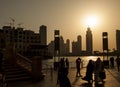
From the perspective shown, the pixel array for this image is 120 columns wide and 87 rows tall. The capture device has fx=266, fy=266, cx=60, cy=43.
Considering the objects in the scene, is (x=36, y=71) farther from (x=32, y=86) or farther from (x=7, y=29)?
(x=7, y=29)

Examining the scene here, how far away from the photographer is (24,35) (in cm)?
15788

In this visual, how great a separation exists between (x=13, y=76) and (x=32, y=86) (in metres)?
3.68

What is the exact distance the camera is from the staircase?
69.2ft

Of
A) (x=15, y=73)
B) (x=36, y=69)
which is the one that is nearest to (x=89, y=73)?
(x=36, y=69)

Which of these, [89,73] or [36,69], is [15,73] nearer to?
[36,69]

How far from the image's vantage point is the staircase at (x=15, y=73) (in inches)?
830

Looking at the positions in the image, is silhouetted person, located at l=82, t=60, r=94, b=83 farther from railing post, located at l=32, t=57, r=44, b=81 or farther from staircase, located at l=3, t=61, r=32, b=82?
staircase, located at l=3, t=61, r=32, b=82

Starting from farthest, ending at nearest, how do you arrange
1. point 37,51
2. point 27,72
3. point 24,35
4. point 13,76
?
point 24,35 → point 37,51 → point 27,72 → point 13,76

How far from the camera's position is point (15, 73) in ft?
73.5

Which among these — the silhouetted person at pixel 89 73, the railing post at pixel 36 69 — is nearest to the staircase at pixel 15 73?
the railing post at pixel 36 69

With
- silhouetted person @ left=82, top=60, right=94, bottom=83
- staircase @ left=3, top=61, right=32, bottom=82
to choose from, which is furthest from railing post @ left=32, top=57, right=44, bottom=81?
silhouetted person @ left=82, top=60, right=94, bottom=83

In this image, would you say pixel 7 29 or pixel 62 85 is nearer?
pixel 62 85

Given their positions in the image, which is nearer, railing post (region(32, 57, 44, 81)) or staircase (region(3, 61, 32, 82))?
staircase (region(3, 61, 32, 82))

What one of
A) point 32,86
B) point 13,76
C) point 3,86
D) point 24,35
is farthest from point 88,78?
point 24,35
